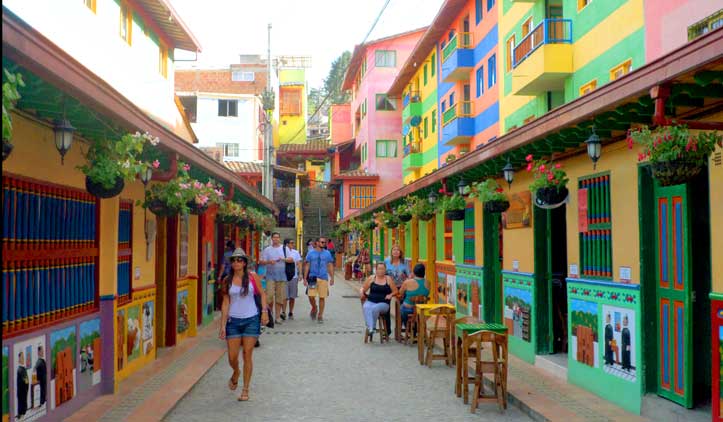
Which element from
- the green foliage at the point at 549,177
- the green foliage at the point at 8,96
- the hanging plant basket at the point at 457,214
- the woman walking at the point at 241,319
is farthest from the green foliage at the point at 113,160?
the hanging plant basket at the point at 457,214

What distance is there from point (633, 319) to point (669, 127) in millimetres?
2840

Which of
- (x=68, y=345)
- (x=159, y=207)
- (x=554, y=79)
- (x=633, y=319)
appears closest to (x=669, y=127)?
(x=633, y=319)

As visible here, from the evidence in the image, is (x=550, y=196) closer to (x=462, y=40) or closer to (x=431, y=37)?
(x=462, y=40)

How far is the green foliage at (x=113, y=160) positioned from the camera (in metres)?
7.05

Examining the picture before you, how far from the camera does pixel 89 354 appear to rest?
328 inches

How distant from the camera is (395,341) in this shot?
14.4 metres

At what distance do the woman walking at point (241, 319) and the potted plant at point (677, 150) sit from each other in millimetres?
5016

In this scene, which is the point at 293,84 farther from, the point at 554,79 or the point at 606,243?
the point at 606,243

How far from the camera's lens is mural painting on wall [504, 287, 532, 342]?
11.5 metres

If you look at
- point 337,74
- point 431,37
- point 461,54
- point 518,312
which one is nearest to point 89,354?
point 518,312

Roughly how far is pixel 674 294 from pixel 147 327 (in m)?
7.59

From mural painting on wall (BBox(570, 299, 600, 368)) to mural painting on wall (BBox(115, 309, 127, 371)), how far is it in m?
6.01

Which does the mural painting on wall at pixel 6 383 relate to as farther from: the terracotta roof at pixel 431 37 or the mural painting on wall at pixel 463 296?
the terracotta roof at pixel 431 37

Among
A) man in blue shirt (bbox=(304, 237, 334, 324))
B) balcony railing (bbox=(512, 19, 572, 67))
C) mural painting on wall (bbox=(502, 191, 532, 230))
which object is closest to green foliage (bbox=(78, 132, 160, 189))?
mural painting on wall (bbox=(502, 191, 532, 230))
